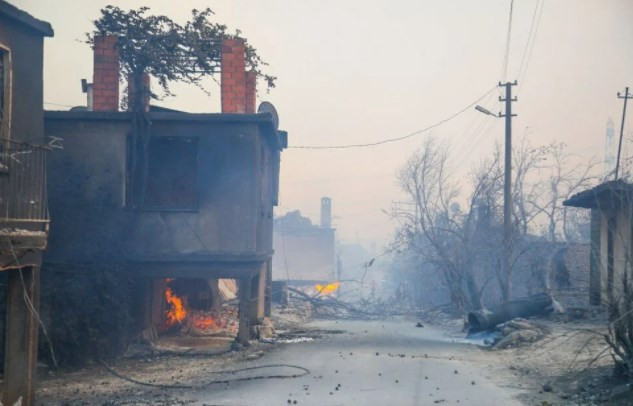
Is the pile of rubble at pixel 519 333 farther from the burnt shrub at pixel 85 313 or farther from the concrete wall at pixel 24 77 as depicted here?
the concrete wall at pixel 24 77

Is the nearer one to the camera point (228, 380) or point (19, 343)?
point (19, 343)

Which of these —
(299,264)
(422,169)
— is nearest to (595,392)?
(422,169)

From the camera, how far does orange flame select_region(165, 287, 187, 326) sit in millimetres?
18719

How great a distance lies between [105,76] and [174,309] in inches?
302

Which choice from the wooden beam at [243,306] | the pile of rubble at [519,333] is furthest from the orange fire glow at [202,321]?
the pile of rubble at [519,333]

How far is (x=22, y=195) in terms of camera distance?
955 centimetres

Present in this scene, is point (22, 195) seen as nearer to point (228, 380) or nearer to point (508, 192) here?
point (228, 380)

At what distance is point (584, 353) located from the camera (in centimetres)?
1238

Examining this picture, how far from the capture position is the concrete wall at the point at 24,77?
9938 mm

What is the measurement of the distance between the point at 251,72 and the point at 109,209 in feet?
22.2

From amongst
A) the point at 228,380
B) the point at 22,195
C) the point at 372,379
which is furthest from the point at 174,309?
the point at 22,195

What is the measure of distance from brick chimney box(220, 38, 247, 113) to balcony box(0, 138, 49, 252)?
7.35 metres

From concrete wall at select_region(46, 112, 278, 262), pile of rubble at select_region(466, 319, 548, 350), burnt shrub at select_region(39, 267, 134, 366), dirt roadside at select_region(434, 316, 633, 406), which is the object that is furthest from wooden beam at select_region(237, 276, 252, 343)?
pile of rubble at select_region(466, 319, 548, 350)

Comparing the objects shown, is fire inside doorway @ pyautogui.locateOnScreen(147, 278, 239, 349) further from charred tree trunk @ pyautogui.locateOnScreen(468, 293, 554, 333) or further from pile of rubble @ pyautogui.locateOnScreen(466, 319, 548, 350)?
charred tree trunk @ pyautogui.locateOnScreen(468, 293, 554, 333)
